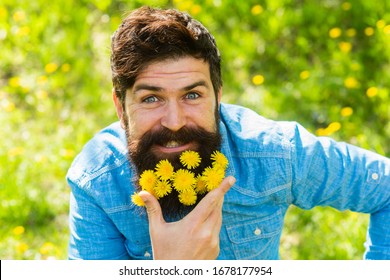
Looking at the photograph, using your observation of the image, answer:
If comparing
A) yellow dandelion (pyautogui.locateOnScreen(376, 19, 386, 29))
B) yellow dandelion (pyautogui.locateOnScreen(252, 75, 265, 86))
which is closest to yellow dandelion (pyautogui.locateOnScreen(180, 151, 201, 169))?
yellow dandelion (pyautogui.locateOnScreen(252, 75, 265, 86))

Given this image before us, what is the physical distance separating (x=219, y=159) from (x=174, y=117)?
0.23 meters

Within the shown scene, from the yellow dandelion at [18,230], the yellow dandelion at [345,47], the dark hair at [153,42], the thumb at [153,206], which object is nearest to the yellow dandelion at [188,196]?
the thumb at [153,206]

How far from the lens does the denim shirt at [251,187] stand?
2283 millimetres

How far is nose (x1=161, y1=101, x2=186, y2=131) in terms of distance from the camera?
2088mm

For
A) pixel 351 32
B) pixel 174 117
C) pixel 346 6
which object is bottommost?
pixel 174 117

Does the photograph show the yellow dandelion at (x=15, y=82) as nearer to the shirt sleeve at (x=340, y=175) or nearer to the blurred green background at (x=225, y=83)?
the blurred green background at (x=225, y=83)

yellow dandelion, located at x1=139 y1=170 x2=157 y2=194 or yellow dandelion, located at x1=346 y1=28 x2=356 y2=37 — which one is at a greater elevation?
yellow dandelion, located at x1=346 y1=28 x2=356 y2=37

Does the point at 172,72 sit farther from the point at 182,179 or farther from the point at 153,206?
the point at 153,206

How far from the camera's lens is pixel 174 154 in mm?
2143

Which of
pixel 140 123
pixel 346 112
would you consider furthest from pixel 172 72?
pixel 346 112

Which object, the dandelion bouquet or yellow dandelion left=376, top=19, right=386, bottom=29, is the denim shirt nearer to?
the dandelion bouquet

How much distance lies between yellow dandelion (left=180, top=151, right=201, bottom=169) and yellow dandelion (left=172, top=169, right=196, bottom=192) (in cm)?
3

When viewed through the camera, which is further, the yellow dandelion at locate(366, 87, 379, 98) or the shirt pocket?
the yellow dandelion at locate(366, 87, 379, 98)

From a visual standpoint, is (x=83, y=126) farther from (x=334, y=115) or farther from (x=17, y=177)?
(x=334, y=115)
